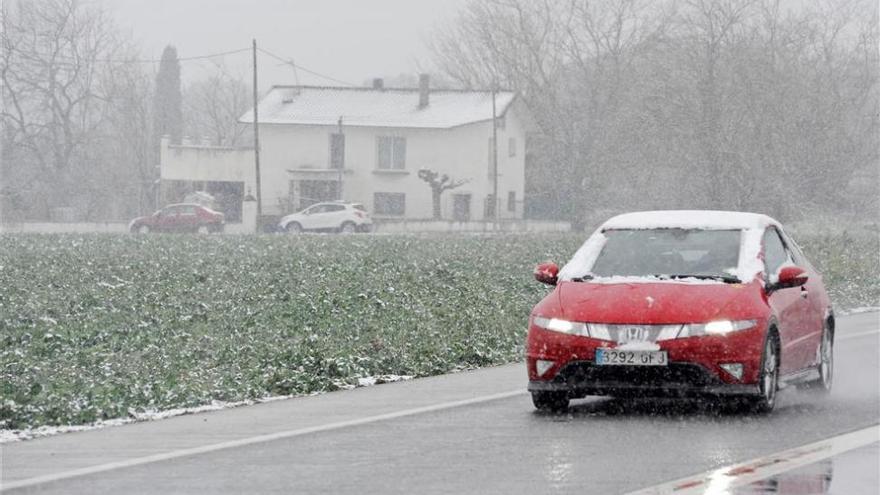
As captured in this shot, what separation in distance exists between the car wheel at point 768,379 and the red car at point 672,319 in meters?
0.01


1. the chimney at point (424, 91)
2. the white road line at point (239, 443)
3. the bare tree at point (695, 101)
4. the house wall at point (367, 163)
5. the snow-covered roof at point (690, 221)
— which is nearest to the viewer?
the white road line at point (239, 443)

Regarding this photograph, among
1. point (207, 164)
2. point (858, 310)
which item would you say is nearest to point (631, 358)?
point (858, 310)

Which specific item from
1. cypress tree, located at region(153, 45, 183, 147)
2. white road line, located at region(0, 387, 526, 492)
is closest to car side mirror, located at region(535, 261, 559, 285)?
white road line, located at region(0, 387, 526, 492)

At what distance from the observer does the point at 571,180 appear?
85188 mm

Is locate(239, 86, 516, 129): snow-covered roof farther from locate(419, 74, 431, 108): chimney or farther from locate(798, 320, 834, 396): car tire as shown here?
locate(798, 320, 834, 396): car tire

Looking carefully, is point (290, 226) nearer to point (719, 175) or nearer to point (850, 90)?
point (719, 175)

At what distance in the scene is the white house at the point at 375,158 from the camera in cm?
8669

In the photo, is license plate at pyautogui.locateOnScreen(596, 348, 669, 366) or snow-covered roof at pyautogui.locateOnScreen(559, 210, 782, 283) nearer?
license plate at pyautogui.locateOnScreen(596, 348, 669, 366)

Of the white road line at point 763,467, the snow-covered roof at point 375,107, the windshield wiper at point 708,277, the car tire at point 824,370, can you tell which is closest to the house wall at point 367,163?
the snow-covered roof at point 375,107

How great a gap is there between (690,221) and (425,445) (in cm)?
373

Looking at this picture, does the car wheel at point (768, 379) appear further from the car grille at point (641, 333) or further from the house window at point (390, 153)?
the house window at point (390, 153)

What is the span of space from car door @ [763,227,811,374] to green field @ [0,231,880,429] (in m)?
3.74

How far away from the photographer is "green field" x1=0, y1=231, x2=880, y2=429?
13133 millimetres

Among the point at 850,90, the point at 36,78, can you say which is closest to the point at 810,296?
the point at 850,90
